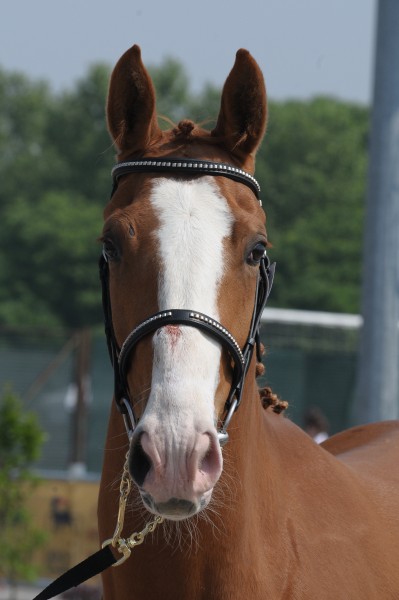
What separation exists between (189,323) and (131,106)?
0.95 m

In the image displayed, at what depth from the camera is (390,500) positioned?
13.4ft

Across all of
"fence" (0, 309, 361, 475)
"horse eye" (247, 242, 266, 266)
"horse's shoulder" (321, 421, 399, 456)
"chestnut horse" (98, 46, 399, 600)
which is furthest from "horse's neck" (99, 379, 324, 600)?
"fence" (0, 309, 361, 475)

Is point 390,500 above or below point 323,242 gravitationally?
above

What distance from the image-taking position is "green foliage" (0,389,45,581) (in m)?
11.3

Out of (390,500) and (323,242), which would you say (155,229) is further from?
(323,242)

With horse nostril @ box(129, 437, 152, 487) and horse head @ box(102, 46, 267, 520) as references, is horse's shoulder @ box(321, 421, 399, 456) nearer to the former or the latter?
horse head @ box(102, 46, 267, 520)

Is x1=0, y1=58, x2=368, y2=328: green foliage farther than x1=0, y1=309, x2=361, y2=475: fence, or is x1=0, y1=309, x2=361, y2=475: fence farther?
x1=0, y1=58, x2=368, y2=328: green foliage

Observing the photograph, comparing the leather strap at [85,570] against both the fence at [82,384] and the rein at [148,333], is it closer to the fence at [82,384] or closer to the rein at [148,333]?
the rein at [148,333]

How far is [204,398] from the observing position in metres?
2.86

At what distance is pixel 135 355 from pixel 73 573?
2.89 ft

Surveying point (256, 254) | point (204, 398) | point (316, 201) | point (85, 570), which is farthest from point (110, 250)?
point (316, 201)

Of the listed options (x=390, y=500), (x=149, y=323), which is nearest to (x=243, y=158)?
(x=149, y=323)

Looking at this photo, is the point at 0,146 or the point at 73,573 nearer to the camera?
the point at 73,573

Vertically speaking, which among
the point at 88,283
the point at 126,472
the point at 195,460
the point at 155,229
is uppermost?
the point at 155,229
